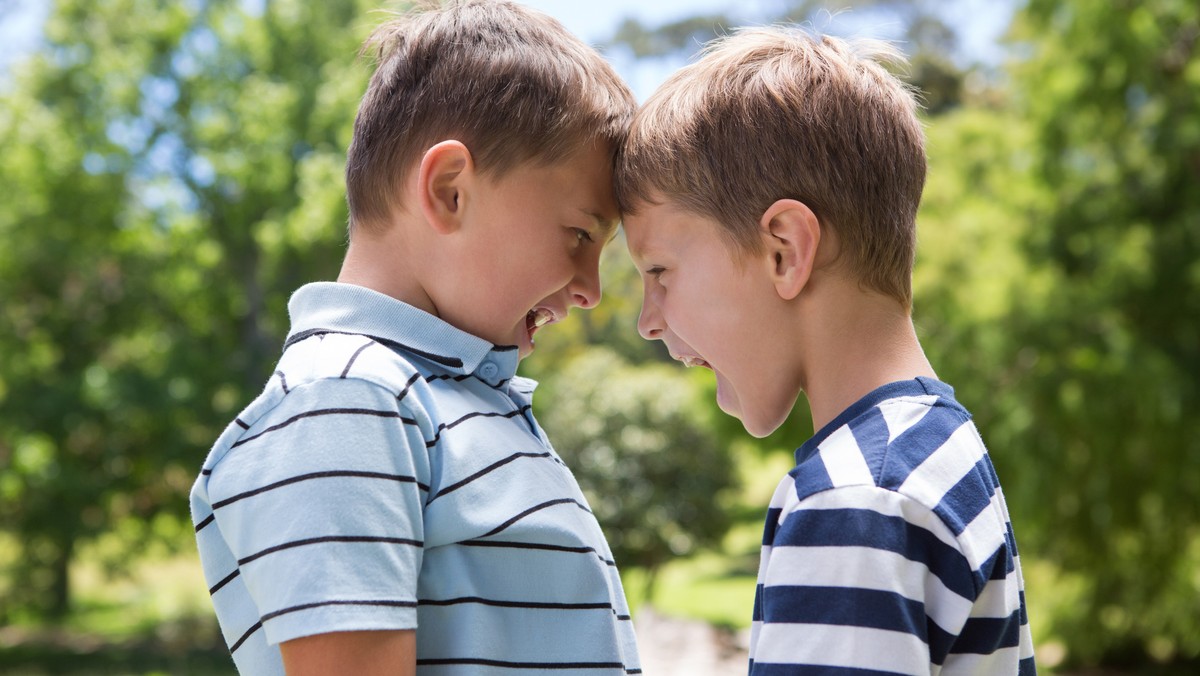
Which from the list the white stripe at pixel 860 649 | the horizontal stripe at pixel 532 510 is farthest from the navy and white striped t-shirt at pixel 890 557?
the horizontal stripe at pixel 532 510

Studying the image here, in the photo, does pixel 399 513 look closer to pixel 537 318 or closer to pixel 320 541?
pixel 320 541

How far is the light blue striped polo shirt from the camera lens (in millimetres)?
967

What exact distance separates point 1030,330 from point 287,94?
7362 mm

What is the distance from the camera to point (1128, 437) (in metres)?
6.23

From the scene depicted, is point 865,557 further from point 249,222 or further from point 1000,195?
point 249,222

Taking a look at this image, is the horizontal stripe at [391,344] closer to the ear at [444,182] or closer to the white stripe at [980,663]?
the ear at [444,182]

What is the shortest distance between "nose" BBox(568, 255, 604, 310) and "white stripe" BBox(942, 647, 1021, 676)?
1.80ft

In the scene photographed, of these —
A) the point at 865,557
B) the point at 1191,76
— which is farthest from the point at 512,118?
the point at 1191,76

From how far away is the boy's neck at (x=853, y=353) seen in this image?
3.62 ft

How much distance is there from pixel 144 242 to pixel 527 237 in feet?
35.1

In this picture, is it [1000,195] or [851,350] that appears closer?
[851,350]

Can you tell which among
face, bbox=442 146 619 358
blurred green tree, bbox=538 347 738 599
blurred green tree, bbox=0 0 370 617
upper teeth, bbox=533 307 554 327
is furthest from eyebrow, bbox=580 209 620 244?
blurred green tree, bbox=0 0 370 617

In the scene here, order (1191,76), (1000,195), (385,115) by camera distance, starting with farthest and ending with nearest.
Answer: (1000,195) < (1191,76) < (385,115)

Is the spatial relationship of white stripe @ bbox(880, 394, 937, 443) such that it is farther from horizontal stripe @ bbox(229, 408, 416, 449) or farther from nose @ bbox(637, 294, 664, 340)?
horizontal stripe @ bbox(229, 408, 416, 449)
